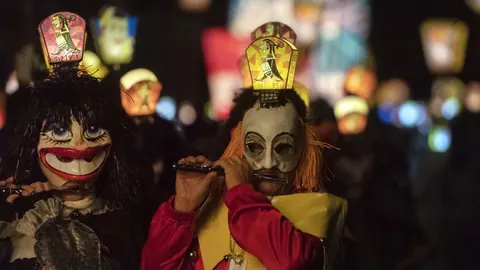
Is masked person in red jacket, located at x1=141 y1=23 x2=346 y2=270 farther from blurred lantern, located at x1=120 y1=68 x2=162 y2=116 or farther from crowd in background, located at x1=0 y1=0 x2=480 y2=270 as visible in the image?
blurred lantern, located at x1=120 y1=68 x2=162 y2=116

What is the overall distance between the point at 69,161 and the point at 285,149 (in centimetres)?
65

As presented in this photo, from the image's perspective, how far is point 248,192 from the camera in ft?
7.38

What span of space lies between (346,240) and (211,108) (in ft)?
19.3

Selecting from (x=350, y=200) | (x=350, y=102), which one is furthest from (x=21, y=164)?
(x=350, y=102)

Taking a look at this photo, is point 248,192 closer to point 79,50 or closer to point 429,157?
point 79,50

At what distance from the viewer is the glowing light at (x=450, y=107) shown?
9.63 metres

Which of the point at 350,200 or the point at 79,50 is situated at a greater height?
the point at 79,50

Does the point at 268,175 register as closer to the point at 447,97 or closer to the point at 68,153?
the point at 68,153

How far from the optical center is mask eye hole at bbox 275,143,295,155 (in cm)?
242

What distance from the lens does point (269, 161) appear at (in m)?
2.38

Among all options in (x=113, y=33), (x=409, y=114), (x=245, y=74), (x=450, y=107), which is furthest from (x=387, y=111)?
(x=245, y=74)

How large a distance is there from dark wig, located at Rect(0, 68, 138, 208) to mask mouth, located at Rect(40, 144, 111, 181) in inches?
3.0

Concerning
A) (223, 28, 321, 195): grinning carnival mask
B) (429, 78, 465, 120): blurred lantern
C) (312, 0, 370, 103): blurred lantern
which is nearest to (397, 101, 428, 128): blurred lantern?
(429, 78, 465, 120): blurred lantern

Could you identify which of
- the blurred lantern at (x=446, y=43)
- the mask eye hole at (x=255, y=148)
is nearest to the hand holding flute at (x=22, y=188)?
the mask eye hole at (x=255, y=148)
